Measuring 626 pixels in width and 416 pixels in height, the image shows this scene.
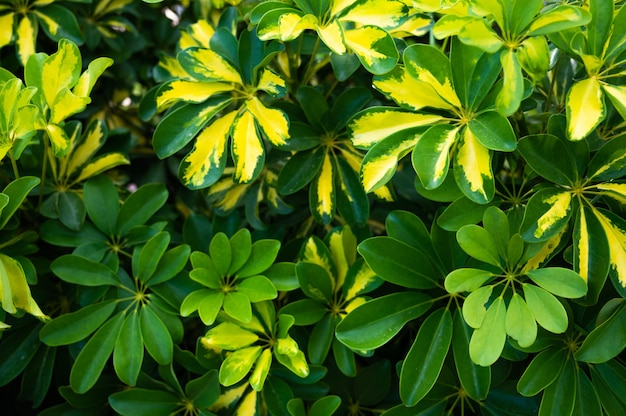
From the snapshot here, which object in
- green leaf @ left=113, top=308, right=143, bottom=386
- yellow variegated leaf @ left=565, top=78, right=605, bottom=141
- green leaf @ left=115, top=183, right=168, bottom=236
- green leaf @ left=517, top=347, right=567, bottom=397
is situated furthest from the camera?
green leaf @ left=115, top=183, right=168, bottom=236

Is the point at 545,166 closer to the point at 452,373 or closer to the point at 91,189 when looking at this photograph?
the point at 452,373

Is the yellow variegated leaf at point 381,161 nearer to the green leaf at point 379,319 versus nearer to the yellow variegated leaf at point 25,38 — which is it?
the green leaf at point 379,319

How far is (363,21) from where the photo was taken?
2.71 ft

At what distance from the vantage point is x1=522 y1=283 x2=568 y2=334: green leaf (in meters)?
0.71

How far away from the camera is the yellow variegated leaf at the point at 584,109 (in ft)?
2.27

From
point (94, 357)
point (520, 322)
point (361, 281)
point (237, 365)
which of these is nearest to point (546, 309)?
point (520, 322)

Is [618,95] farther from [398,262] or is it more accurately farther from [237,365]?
[237,365]

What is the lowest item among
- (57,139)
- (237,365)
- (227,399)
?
(227,399)

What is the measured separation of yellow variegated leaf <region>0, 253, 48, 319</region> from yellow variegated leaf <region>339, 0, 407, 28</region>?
0.53 m

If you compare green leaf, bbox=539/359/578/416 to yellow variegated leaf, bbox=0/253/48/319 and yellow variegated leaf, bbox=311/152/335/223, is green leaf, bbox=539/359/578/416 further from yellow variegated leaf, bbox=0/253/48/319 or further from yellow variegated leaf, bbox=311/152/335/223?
yellow variegated leaf, bbox=0/253/48/319

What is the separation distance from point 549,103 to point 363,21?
29cm

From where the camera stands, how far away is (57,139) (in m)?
0.86

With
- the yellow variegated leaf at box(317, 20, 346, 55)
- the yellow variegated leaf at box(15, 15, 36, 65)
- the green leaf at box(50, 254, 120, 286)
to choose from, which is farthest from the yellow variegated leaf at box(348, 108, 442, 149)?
the yellow variegated leaf at box(15, 15, 36, 65)

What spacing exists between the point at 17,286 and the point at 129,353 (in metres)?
0.17
